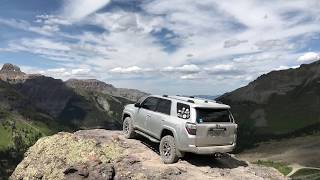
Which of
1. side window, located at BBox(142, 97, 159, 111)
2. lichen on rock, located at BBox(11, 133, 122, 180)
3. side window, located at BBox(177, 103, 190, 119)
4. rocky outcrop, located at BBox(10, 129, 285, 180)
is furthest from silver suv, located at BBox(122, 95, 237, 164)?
lichen on rock, located at BBox(11, 133, 122, 180)

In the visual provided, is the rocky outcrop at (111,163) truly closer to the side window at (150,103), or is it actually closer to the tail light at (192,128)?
the tail light at (192,128)

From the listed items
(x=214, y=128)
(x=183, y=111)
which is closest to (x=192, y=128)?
(x=214, y=128)

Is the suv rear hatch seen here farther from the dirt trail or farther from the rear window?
the dirt trail

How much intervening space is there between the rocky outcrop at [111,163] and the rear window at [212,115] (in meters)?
2.24

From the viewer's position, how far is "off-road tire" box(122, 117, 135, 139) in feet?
80.5

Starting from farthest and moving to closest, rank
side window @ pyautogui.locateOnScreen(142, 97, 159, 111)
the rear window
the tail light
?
side window @ pyautogui.locateOnScreen(142, 97, 159, 111) → the rear window → the tail light

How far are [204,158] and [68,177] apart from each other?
6.69 m

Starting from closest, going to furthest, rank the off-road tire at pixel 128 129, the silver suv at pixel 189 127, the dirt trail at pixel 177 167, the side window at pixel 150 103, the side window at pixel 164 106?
1. the dirt trail at pixel 177 167
2. the silver suv at pixel 189 127
3. the side window at pixel 164 106
4. the side window at pixel 150 103
5. the off-road tire at pixel 128 129

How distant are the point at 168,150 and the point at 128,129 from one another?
492 centimetres

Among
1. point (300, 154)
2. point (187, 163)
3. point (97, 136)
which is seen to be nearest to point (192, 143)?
point (187, 163)

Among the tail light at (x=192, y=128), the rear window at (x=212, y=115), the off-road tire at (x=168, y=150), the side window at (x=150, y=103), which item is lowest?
the off-road tire at (x=168, y=150)

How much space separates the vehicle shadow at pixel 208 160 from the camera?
2095 centimetres

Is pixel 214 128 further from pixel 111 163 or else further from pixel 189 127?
pixel 111 163

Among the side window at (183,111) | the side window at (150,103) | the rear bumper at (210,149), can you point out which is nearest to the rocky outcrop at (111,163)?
the rear bumper at (210,149)
